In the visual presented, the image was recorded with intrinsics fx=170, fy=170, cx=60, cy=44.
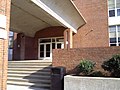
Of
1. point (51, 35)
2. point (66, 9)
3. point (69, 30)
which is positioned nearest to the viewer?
point (66, 9)

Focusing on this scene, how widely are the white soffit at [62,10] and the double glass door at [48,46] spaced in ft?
10.4

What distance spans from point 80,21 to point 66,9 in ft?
15.1

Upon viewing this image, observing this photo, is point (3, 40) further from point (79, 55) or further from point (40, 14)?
point (40, 14)

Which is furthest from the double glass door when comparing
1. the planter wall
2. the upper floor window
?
the planter wall

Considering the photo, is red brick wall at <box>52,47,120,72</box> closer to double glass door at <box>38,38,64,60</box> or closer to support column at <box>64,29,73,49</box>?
support column at <box>64,29,73,49</box>

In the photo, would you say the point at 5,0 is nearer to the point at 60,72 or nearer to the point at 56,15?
the point at 60,72

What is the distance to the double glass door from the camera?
18.7 meters

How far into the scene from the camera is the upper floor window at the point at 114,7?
58.5 ft

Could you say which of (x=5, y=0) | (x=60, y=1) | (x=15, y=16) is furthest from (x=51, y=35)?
(x=5, y=0)

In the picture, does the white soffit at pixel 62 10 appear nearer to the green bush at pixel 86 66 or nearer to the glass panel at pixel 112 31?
the glass panel at pixel 112 31

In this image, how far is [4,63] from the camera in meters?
5.99

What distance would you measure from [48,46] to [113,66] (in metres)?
11.6

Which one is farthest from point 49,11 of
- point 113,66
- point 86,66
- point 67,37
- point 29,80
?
point 67,37

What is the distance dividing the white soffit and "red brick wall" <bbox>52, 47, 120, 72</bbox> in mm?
2819
